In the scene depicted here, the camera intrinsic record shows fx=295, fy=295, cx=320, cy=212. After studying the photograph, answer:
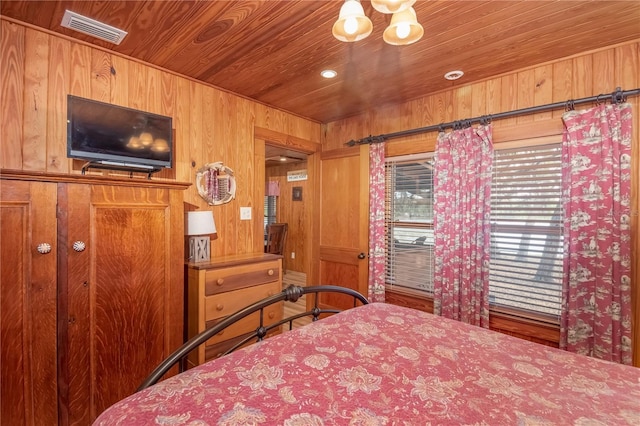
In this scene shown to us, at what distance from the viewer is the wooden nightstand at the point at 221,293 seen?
2.19 m

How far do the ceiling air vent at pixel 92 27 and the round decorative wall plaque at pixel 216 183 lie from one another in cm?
107

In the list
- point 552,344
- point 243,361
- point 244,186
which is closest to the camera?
point 243,361

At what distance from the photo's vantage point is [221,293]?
227cm

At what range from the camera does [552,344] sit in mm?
2203

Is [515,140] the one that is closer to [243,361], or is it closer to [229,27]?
[229,27]

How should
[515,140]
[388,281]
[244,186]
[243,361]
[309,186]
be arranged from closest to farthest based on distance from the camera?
[243,361] < [515,140] < [244,186] < [388,281] < [309,186]

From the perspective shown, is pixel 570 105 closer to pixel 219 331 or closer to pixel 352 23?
pixel 352 23

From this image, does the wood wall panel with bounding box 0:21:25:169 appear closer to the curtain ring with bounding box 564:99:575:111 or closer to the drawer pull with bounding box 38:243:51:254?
the drawer pull with bounding box 38:243:51:254

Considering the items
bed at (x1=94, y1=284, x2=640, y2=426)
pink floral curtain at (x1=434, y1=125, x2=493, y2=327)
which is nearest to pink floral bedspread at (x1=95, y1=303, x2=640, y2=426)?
bed at (x1=94, y1=284, x2=640, y2=426)

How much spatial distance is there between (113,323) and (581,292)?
9.88 ft

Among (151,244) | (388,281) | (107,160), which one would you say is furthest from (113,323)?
(388,281)

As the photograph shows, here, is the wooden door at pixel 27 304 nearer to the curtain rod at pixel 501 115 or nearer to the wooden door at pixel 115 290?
the wooden door at pixel 115 290

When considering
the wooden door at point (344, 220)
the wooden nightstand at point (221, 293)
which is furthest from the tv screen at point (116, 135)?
the wooden door at point (344, 220)

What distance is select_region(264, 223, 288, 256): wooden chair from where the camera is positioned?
609 cm
